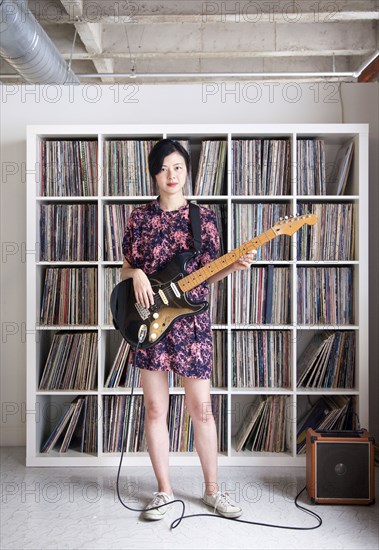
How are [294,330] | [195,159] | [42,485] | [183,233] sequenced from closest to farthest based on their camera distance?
[183,233], [42,485], [294,330], [195,159]

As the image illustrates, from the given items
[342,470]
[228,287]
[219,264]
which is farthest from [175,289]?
[342,470]

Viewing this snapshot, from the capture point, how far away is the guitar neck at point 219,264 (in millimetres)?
2225

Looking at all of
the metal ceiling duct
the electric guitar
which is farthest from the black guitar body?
the metal ceiling duct

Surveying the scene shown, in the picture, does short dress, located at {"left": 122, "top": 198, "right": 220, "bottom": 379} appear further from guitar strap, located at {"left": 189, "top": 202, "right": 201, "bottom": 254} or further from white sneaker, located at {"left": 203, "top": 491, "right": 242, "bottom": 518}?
white sneaker, located at {"left": 203, "top": 491, "right": 242, "bottom": 518}

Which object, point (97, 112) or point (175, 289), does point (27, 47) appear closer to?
point (97, 112)

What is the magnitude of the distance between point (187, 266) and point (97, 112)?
4.41ft

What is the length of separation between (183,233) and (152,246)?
0.14 metres

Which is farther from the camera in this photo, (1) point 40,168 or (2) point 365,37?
(2) point 365,37

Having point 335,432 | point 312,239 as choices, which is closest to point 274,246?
point 312,239

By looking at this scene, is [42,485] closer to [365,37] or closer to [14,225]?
[14,225]

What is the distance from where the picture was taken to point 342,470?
7.86 ft

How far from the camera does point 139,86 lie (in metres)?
3.16

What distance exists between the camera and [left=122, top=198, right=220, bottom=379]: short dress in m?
2.31

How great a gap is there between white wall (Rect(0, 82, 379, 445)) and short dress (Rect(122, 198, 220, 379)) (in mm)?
1052
